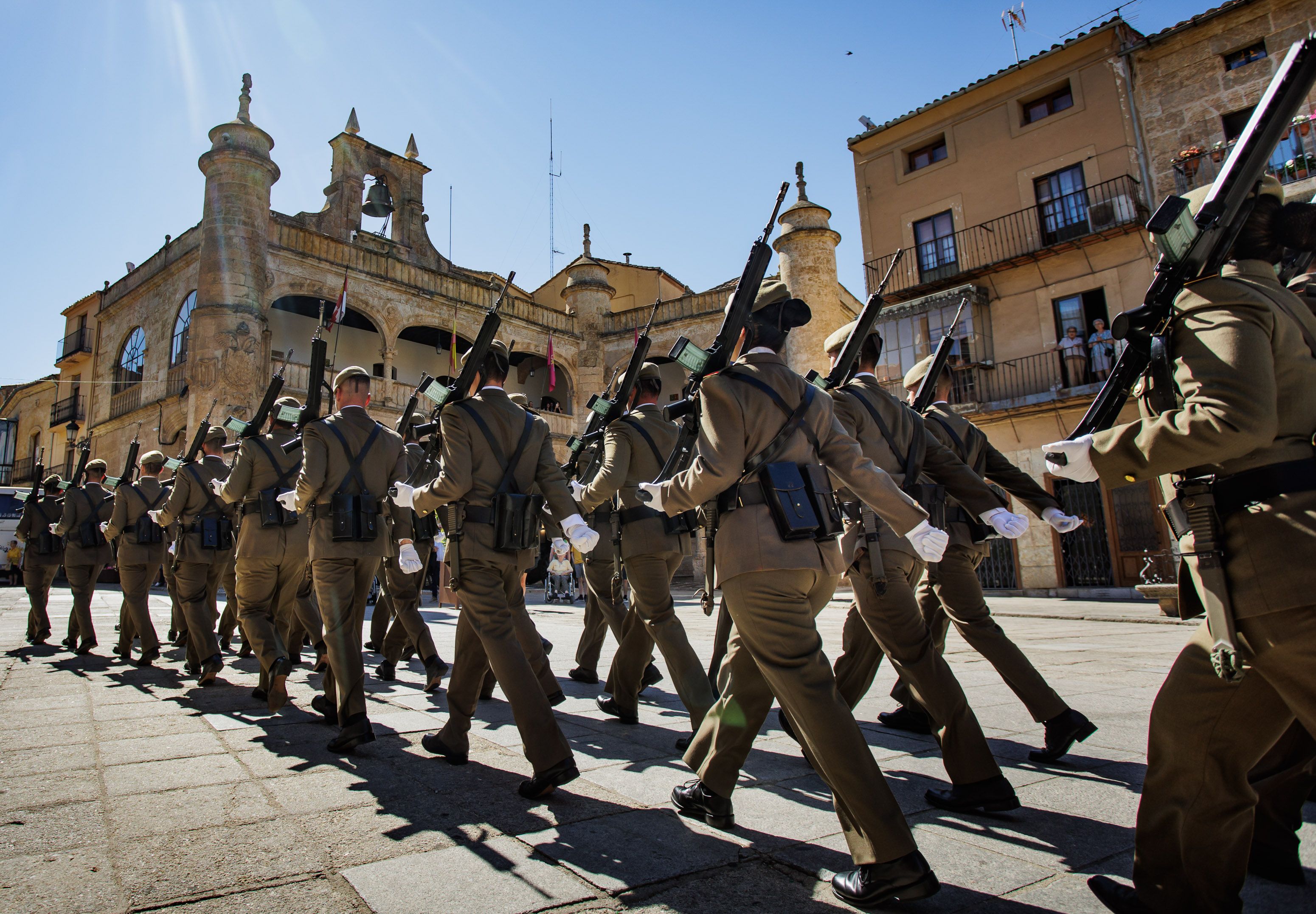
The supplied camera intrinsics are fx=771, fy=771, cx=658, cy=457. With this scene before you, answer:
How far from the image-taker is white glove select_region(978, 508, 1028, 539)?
10.1 feet

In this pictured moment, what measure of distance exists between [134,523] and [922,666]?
7.46 metres

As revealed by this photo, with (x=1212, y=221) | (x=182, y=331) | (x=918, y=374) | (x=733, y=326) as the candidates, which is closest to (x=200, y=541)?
(x=733, y=326)

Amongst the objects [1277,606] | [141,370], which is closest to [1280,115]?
[1277,606]

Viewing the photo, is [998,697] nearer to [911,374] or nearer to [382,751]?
[911,374]

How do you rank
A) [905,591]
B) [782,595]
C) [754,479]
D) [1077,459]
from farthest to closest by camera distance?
[905,591]
[754,479]
[782,595]
[1077,459]

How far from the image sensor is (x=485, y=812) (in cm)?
284

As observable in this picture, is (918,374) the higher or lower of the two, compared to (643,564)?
higher

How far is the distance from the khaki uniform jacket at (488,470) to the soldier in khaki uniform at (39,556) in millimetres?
7367

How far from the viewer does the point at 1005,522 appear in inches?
123

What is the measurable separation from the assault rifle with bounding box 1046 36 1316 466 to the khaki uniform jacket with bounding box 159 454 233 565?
6.46 m

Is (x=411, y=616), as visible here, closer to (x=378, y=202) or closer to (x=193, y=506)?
(x=193, y=506)

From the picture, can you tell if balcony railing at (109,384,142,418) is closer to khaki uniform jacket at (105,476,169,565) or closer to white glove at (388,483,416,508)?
khaki uniform jacket at (105,476,169,565)

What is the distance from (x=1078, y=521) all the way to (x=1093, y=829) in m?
1.20

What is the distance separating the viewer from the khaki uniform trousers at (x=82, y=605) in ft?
25.2
